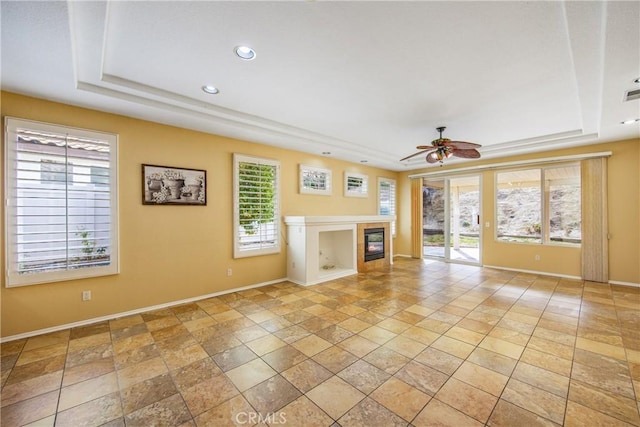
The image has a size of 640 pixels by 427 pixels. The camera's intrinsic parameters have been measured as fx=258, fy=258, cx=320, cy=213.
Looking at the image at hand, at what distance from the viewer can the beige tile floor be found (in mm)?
1817

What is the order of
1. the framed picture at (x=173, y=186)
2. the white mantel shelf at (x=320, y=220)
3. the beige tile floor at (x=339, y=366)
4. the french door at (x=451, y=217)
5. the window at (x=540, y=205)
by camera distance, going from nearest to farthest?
the beige tile floor at (x=339, y=366), the framed picture at (x=173, y=186), the white mantel shelf at (x=320, y=220), the window at (x=540, y=205), the french door at (x=451, y=217)

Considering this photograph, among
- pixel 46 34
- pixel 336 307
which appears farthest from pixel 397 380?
pixel 46 34

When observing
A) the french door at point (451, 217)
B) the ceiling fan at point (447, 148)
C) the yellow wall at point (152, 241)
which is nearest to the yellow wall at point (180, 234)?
the yellow wall at point (152, 241)

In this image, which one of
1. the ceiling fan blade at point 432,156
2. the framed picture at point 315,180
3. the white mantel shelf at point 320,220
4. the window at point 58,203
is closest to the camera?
the window at point 58,203

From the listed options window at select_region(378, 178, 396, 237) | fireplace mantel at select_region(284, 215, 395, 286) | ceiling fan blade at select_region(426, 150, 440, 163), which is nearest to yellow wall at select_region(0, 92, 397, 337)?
fireplace mantel at select_region(284, 215, 395, 286)

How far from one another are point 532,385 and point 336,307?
88.2 inches

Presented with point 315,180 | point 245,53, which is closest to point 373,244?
point 315,180

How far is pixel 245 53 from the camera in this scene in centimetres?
235

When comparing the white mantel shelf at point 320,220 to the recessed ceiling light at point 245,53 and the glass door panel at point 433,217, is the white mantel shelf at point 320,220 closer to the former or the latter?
the glass door panel at point 433,217

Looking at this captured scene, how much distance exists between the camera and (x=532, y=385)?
2082 millimetres

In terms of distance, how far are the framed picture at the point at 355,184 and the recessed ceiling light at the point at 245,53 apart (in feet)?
14.8

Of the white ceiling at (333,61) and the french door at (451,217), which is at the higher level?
the white ceiling at (333,61)

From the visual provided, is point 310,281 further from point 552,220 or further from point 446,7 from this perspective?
point 552,220

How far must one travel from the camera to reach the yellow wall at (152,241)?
3008 millimetres
